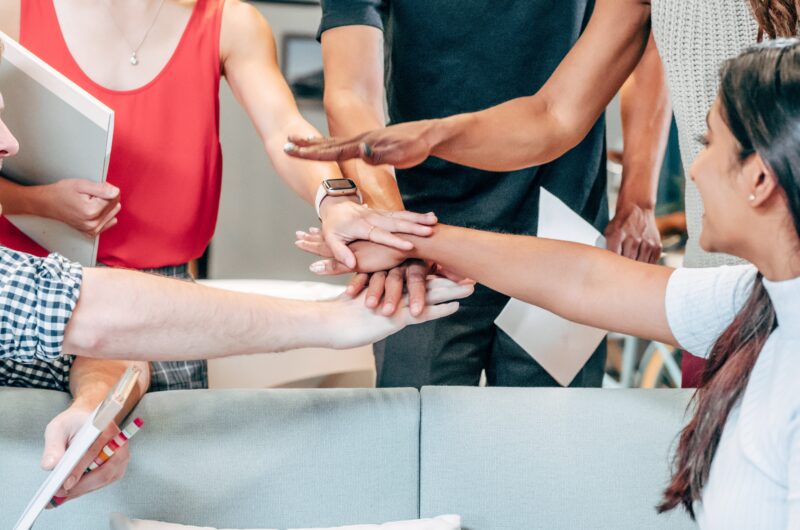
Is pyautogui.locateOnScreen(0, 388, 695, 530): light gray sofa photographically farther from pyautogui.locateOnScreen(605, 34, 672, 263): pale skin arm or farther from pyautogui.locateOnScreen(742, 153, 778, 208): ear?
pyautogui.locateOnScreen(742, 153, 778, 208): ear

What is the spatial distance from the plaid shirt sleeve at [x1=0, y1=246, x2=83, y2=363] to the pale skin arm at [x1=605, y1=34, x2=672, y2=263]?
107 cm

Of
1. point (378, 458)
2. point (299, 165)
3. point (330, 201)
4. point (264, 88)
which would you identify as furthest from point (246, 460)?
point (264, 88)

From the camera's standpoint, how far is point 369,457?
1.51 metres

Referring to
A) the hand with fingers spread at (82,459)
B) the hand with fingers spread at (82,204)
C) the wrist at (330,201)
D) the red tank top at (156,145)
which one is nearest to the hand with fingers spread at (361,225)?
the wrist at (330,201)

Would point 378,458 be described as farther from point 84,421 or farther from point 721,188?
point 721,188

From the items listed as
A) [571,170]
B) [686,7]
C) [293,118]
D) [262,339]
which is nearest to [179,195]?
[293,118]

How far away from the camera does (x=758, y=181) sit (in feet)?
3.39

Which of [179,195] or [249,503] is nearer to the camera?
[249,503]

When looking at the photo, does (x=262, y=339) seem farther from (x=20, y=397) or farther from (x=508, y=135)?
(x=508, y=135)

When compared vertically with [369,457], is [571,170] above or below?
above

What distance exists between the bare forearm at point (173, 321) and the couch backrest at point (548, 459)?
11.0 inches

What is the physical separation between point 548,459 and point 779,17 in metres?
0.73

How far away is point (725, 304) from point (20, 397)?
1043 mm

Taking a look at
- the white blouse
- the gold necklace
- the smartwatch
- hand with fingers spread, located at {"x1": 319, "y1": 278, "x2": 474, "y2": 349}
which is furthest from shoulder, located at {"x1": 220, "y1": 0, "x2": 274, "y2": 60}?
the white blouse
